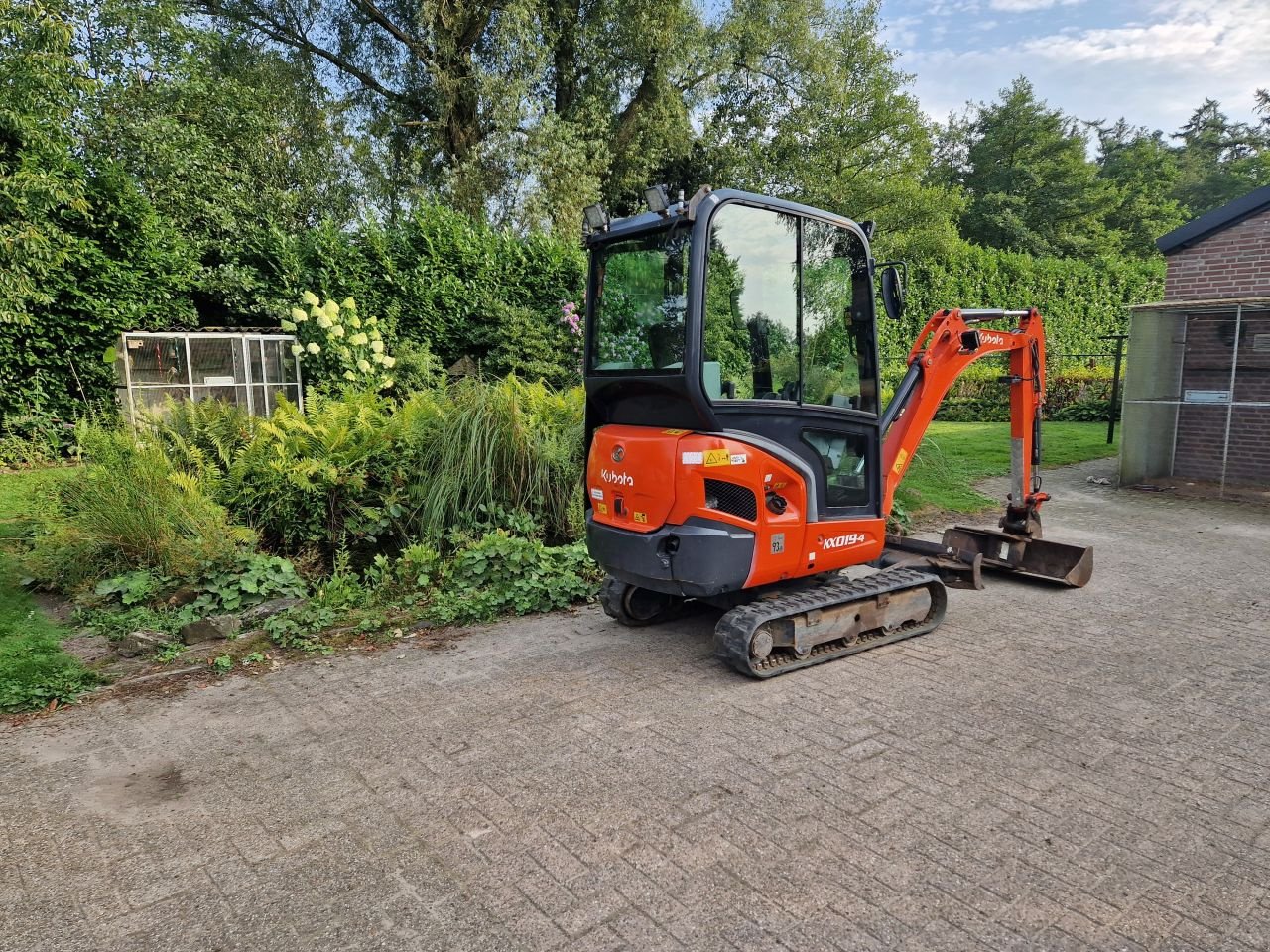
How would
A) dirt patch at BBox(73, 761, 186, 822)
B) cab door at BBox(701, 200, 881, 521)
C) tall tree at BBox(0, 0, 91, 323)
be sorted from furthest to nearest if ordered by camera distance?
tall tree at BBox(0, 0, 91, 323) < cab door at BBox(701, 200, 881, 521) < dirt patch at BBox(73, 761, 186, 822)

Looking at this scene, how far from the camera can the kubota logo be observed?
4.39 meters

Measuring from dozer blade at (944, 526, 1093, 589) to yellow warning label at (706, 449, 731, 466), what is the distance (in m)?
2.65

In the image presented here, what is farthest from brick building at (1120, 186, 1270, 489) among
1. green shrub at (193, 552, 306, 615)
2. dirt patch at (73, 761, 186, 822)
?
dirt patch at (73, 761, 186, 822)

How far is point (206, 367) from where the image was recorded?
1055cm

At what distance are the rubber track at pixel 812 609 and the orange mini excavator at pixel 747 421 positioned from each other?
0.01m

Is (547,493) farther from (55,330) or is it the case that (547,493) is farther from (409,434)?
(55,330)

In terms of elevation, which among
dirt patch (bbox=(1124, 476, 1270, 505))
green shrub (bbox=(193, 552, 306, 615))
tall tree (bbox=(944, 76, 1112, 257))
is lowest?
dirt patch (bbox=(1124, 476, 1270, 505))

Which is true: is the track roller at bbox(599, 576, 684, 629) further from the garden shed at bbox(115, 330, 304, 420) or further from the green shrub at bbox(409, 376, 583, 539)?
the garden shed at bbox(115, 330, 304, 420)

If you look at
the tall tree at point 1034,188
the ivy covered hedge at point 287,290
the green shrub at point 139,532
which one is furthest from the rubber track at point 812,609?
the tall tree at point 1034,188

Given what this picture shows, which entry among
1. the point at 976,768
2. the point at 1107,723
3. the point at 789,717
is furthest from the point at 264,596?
the point at 1107,723

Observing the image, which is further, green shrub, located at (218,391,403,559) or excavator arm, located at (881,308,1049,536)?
green shrub, located at (218,391,403,559)

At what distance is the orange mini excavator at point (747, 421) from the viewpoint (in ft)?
12.9

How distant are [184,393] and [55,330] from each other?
1.76 meters

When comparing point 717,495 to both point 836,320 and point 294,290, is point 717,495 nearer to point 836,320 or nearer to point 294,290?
point 836,320
